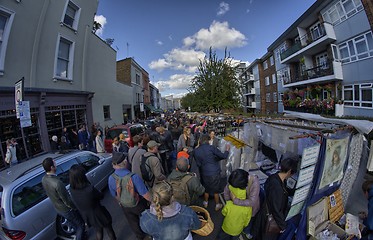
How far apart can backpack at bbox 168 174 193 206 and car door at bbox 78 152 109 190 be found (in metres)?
3.09

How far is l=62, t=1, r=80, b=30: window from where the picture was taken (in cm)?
1103

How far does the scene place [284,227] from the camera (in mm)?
2648

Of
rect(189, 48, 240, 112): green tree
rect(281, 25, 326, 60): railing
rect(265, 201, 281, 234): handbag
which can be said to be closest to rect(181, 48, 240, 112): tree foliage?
rect(189, 48, 240, 112): green tree

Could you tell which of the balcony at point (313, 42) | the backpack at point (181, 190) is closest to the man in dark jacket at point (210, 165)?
the backpack at point (181, 190)

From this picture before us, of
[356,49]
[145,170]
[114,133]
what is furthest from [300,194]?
[356,49]

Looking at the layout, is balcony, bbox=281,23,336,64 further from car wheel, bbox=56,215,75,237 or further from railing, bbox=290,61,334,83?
car wheel, bbox=56,215,75,237

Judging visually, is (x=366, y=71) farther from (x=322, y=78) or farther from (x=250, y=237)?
(x=250, y=237)

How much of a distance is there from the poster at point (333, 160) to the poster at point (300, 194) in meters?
0.34

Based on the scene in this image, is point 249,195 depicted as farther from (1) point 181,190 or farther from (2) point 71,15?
(2) point 71,15

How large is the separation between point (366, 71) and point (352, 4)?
15.1 feet

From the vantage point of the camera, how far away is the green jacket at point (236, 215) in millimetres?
2592

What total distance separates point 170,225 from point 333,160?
279 centimetres

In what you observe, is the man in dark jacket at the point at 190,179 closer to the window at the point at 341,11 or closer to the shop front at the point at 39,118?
the shop front at the point at 39,118

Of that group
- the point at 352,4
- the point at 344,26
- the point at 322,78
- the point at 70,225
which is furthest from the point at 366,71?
the point at 70,225
